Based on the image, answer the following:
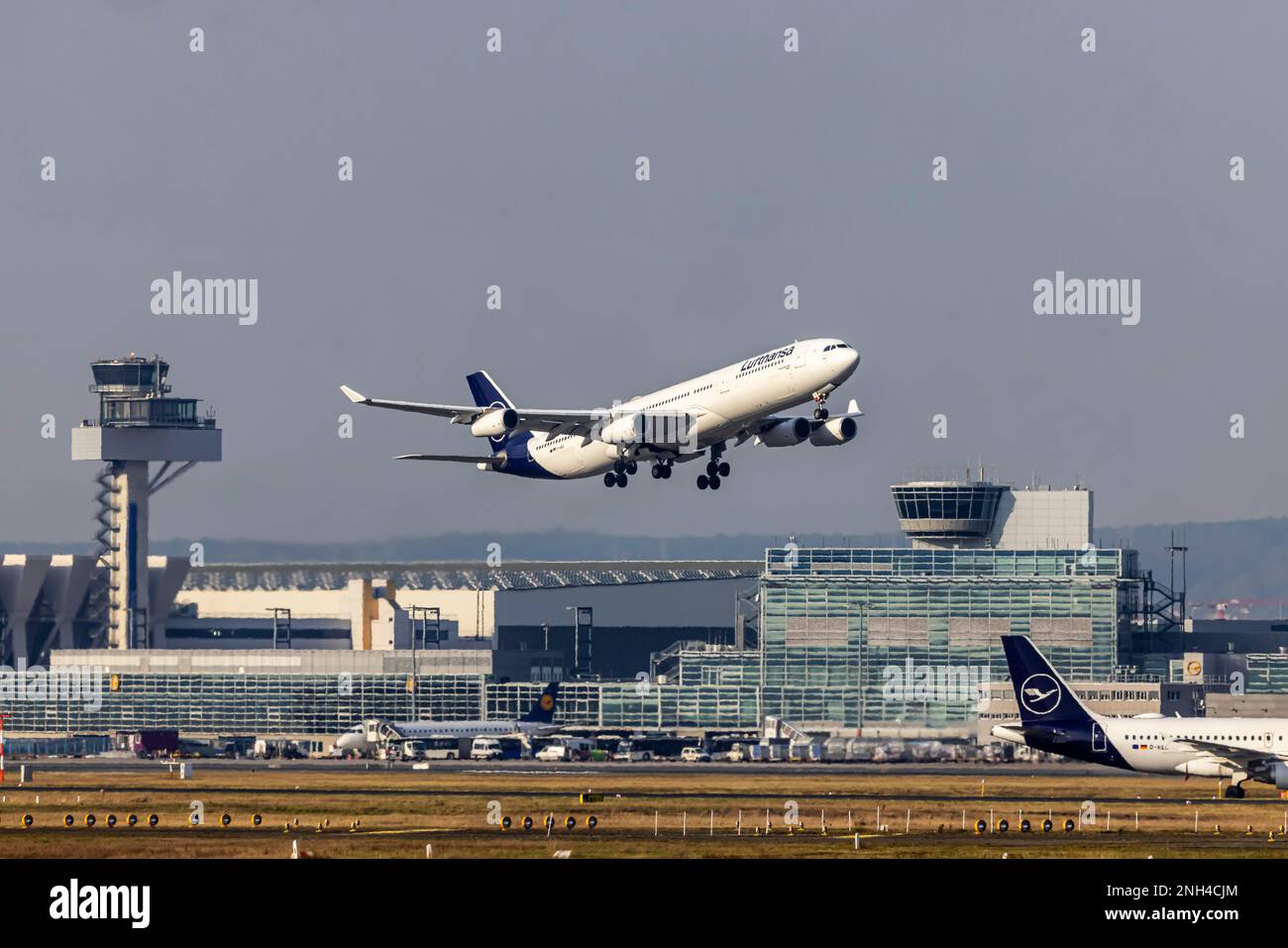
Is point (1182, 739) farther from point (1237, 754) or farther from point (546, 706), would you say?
point (546, 706)

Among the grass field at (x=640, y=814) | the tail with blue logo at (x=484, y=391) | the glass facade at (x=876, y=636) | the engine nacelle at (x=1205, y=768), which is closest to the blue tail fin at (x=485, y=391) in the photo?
the tail with blue logo at (x=484, y=391)

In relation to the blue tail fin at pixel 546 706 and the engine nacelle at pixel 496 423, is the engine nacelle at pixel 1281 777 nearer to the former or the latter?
the engine nacelle at pixel 496 423

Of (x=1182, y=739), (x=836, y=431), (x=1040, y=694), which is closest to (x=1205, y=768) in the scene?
(x=1182, y=739)

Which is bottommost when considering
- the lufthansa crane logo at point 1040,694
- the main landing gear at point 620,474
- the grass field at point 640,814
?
the grass field at point 640,814
